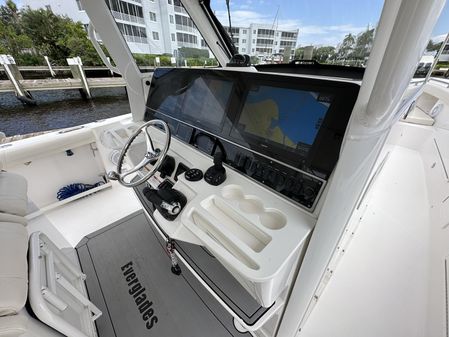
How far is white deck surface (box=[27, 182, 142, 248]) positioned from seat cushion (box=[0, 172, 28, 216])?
683 mm

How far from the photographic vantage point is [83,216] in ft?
6.30

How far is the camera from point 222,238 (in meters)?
0.63

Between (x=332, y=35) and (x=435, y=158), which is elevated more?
(x=332, y=35)

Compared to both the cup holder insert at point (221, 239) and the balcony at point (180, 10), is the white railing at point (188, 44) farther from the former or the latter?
the cup holder insert at point (221, 239)

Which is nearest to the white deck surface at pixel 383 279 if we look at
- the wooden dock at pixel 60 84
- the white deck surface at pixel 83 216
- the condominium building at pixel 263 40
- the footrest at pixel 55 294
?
the footrest at pixel 55 294

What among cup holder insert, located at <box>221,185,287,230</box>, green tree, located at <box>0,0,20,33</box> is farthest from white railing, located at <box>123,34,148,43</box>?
green tree, located at <box>0,0,20,33</box>

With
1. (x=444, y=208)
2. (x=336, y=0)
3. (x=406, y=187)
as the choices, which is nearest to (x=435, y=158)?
(x=406, y=187)

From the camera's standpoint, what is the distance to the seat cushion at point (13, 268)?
0.65 meters

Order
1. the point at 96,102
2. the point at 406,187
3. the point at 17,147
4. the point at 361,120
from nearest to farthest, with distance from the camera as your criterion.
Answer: the point at 361,120
the point at 17,147
the point at 406,187
the point at 96,102

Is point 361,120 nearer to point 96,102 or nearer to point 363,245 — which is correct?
point 363,245

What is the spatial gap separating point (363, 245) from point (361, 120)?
1471mm

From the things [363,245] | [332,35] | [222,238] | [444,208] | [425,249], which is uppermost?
[332,35]

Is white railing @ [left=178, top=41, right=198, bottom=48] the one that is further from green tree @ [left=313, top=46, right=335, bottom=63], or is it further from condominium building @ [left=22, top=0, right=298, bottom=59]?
green tree @ [left=313, top=46, right=335, bottom=63]

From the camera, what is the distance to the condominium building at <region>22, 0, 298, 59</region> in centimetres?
148
